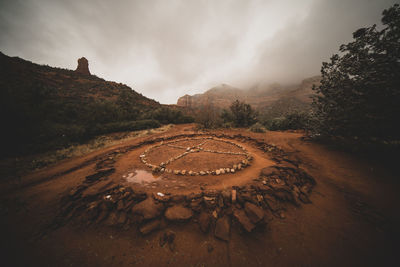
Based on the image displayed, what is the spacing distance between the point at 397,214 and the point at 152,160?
Result: 6.66 meters

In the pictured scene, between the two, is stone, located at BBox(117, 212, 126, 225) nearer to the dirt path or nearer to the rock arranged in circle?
the dirt path

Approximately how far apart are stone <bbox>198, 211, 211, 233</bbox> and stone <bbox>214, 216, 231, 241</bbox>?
0.17 meters

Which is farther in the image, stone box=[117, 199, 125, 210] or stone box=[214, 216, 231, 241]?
stone box=[117, 199, 125, 210]

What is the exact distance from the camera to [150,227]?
7.14ft

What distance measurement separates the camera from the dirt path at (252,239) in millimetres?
1768

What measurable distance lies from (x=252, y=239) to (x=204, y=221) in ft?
2.80

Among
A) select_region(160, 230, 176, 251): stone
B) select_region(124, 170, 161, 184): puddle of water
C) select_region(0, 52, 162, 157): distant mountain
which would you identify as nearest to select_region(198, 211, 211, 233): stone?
select_region(160, 230, 176, 251): stone

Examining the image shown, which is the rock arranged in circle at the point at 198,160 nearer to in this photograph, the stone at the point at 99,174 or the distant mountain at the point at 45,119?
the stone at the point at 99,174

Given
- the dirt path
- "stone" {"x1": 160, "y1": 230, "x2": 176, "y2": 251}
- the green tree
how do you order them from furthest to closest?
the green tree < "stone" {"x1": 160, "y1": 230, "x2": 176, "y2": 251} < the dirt path

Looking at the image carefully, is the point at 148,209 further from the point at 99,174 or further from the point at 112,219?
the point at 99,174

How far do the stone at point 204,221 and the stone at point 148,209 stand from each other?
0.87 m

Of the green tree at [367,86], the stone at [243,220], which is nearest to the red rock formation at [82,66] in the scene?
the stone at [243,220]

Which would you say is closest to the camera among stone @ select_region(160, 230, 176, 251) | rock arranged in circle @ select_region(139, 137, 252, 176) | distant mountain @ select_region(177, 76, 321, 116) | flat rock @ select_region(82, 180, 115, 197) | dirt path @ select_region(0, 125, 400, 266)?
dirt path @ select_region(0, 125, 400, 266)

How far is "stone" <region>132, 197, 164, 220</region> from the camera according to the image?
2.34m
